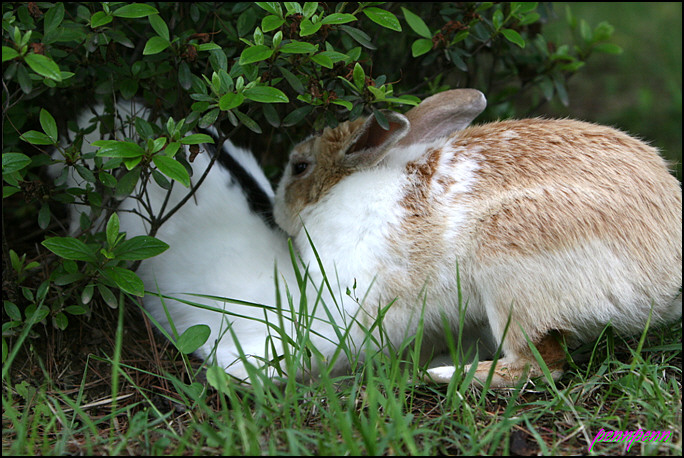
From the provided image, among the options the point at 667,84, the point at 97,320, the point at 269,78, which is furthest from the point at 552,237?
the point at 667,84

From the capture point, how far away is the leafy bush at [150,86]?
7.36 feet

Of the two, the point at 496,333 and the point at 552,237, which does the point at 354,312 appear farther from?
the point at 552,237

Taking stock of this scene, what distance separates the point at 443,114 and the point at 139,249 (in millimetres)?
1249

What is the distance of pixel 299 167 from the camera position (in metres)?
2.94

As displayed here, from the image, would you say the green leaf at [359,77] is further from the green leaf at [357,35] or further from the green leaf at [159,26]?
the green leaf at [159,26]

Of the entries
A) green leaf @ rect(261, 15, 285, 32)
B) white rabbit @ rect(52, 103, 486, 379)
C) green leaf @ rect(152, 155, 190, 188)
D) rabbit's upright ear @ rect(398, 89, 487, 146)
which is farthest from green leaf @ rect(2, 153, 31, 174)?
rabbit's upright ear @ rect(398, 89, 487, 146)

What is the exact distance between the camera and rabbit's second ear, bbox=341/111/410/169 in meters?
2.52

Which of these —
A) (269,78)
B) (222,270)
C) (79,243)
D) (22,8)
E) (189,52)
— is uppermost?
(22,8)

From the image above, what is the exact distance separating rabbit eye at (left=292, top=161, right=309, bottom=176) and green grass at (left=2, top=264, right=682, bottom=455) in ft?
2.79

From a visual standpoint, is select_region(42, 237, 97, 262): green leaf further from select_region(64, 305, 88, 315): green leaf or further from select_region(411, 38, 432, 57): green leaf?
select_region(411, 38, 432, 57): green leaf

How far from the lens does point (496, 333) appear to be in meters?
2.40

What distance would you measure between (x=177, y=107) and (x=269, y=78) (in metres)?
0.69

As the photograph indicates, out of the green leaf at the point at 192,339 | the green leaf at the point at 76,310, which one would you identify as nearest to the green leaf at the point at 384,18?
the green leaf at the point at 192,339

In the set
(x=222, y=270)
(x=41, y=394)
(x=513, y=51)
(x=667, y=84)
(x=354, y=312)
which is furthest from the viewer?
(x=667, y=84)
